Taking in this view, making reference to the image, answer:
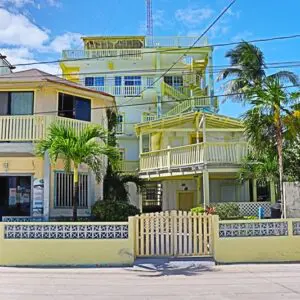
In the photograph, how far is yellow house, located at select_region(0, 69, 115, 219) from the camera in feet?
54.0

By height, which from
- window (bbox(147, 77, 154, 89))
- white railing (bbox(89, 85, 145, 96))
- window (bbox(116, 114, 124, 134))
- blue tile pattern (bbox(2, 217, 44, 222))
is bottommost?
blue tile pattern (bbox(2, 217, 44, 222))

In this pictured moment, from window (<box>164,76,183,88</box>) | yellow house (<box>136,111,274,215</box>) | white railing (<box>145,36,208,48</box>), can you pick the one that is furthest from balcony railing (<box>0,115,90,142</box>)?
white railing (<box>145,36,208,48</box>)

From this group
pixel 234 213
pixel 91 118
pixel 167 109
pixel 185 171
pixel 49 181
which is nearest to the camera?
pixel 49 181

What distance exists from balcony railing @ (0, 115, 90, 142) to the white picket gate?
6812mm

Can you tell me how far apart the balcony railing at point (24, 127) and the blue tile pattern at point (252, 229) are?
328 inches

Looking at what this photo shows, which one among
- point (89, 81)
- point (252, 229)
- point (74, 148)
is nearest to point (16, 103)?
point (74, 148)

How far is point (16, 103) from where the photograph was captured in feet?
57.2

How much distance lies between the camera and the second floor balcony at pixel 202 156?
69.9 feet

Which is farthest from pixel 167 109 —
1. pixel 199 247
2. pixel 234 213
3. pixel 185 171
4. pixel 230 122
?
pixel 199 247

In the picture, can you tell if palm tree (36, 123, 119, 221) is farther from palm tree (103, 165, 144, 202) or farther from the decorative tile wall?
the decorative tile wall

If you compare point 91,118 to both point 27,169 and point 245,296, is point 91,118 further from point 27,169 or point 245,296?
point 245,296

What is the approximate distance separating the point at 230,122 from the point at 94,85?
44.8ft

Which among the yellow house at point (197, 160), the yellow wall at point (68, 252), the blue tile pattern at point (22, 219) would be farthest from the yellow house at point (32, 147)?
the yellow house at point (197, 160)

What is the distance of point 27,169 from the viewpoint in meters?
17.5
